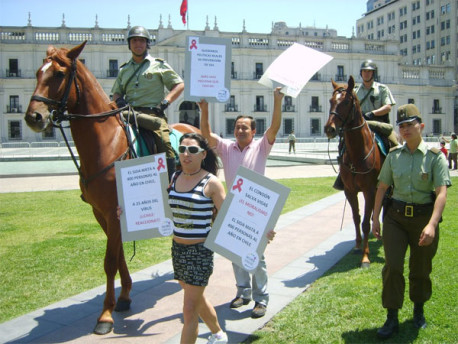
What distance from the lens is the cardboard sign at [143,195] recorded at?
405 centimetres

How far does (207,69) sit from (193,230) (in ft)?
5.90

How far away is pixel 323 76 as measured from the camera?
6519 centimetres

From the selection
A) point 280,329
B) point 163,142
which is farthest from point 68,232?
point 280,329

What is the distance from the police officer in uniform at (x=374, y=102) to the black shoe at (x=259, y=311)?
3812 millimetres

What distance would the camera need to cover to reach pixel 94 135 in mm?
4605

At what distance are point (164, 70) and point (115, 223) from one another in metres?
2.17

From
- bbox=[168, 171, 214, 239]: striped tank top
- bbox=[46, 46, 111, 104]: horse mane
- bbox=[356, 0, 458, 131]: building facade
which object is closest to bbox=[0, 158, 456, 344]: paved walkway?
bbox=[168, 171, 214, 239]: striped tank top

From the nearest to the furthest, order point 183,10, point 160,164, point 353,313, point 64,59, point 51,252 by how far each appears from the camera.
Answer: point 160,164
point 64,59
point 353,313
point 51,252
point 183,10

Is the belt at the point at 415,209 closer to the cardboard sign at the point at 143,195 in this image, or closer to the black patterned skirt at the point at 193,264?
the black patterned skirt at the point at 193,264

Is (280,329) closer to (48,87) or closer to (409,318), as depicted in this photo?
(409,318)

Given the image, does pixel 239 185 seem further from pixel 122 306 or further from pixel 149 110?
pixel 149 110

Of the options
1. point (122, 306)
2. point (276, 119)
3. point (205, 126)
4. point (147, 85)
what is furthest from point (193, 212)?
point (147, 85)

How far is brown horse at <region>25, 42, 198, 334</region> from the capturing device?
425 cm

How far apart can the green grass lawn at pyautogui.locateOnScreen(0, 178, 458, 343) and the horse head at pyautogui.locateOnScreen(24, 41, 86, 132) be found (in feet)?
7.57
